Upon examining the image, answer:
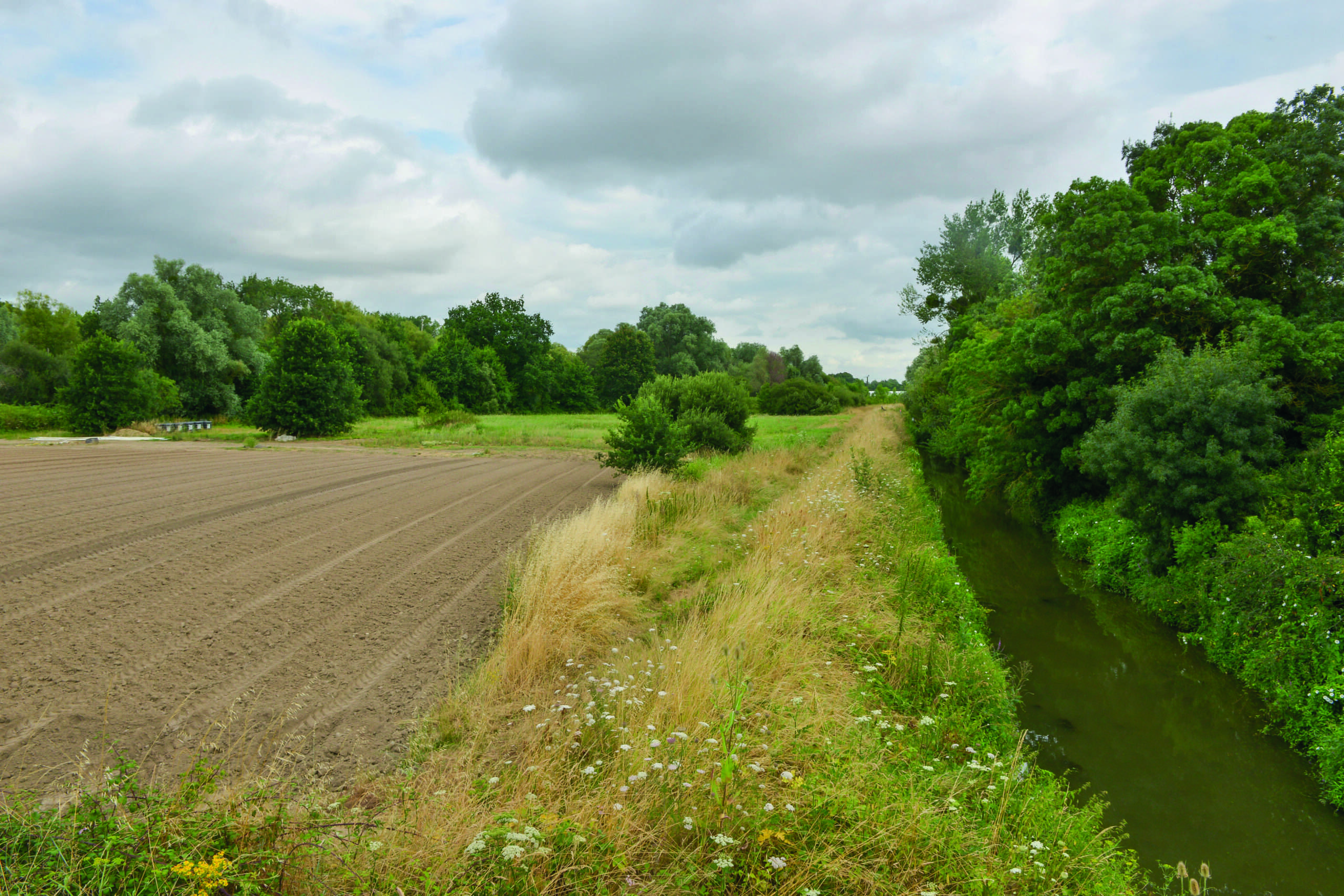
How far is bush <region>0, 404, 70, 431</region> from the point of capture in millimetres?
36469

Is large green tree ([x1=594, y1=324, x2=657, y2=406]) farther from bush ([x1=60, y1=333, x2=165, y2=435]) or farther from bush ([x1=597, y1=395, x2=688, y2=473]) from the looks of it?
bush ([x1=597, y1=395, x2=688, y2=473])

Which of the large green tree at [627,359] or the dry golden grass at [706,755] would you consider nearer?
the dry golden grass at [706,755]

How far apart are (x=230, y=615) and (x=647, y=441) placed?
11.9 metres

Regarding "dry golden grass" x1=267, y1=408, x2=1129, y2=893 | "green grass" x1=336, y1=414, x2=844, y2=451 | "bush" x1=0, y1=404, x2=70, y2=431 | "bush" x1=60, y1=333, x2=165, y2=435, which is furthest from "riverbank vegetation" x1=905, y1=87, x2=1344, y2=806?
"bush" x1=0, y1=404, x2=70, y2=431

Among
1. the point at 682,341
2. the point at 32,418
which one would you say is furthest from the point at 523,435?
the point at 682,341

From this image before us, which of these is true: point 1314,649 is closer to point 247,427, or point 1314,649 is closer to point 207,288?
point 247,427

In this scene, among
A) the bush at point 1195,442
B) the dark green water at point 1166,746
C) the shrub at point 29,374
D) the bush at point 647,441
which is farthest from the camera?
the shrub at point 29,374

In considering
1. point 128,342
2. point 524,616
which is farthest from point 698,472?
point 128,342

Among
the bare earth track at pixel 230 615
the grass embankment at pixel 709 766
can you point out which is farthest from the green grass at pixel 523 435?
the grass embankment at pixel 709 766

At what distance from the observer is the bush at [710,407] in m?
22.9

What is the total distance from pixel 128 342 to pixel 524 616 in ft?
150

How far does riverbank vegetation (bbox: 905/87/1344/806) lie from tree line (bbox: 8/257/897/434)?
12.1 m

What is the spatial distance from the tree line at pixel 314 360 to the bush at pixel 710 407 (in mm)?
1569

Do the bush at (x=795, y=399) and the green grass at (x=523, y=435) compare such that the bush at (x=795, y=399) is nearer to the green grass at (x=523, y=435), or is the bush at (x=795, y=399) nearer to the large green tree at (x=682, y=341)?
the large green tree at (x=682, y=341)
